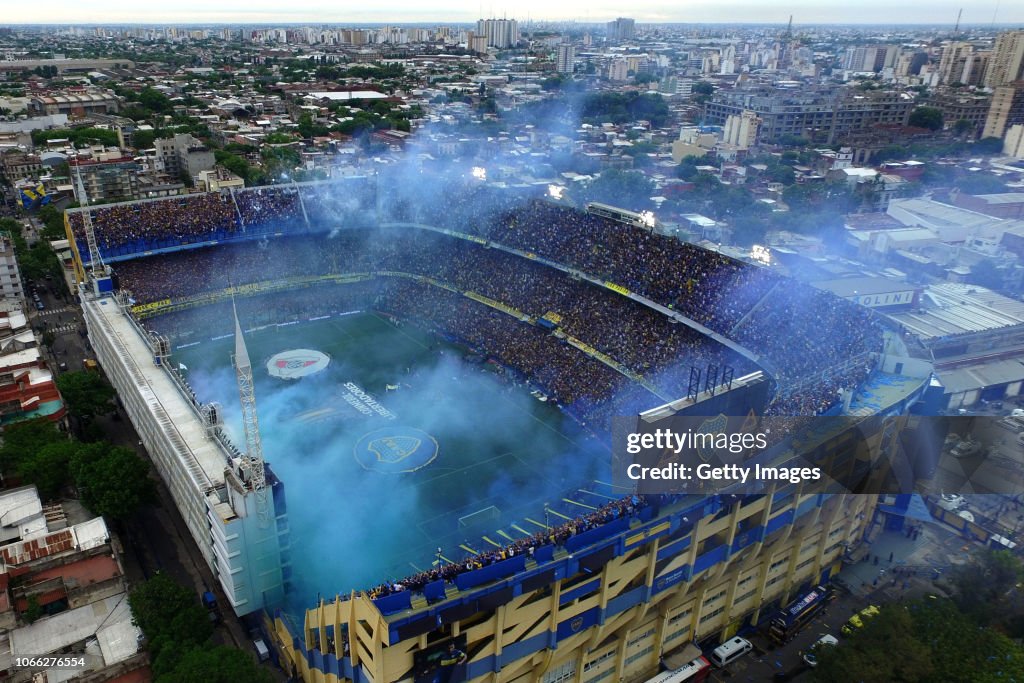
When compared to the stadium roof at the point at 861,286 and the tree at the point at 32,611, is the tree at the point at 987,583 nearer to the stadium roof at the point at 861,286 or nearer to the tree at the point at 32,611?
the stadium roof at the point at 861,286

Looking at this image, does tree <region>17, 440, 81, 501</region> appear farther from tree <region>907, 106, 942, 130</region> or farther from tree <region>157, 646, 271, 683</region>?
tree <region>907, 106, 942, 130</region>

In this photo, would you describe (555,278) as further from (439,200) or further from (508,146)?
(508,146)

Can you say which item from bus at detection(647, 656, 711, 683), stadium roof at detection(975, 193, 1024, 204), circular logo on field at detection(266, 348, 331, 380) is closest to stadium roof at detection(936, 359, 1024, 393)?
bus at detection(647, 656, 711, 683)

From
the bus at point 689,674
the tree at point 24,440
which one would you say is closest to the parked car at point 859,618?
the bus at point 689,674

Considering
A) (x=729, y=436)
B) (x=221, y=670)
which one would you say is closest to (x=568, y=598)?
(x=729, y=436)

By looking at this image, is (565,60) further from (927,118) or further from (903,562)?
(903,562)
